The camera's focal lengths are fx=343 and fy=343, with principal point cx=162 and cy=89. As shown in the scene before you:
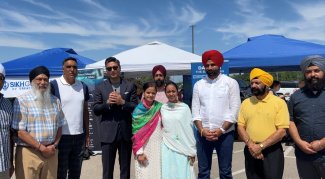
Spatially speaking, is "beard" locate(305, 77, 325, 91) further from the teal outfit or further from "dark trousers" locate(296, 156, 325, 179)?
the teal outfit

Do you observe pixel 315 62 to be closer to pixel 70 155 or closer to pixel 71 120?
pixel 71 120

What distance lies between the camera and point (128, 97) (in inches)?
169

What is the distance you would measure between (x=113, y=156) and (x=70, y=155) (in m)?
0.53

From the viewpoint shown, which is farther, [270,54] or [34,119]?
[270,54]

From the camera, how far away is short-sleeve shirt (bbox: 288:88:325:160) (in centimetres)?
338

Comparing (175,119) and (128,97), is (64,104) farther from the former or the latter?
(175,119)

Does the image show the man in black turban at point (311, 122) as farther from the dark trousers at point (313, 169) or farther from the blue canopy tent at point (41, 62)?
the blue canopy tent at point (41, 62)

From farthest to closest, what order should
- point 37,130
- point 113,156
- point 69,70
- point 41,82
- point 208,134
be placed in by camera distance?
point 113,156 < point 69,70 < point 208,134 < point 41,82 < point 37,130

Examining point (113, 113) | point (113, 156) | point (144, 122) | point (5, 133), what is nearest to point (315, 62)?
point (144, 122)

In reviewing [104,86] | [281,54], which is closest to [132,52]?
[281,54]

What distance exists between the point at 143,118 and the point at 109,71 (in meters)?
0.74

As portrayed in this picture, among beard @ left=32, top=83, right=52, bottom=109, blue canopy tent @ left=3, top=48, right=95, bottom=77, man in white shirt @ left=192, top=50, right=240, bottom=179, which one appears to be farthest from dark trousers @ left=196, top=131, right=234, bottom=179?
blue canopy tent @ left=3, top=48, right=95, bottom=77

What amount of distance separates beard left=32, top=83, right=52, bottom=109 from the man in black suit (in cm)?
67

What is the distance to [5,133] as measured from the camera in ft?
10.9
